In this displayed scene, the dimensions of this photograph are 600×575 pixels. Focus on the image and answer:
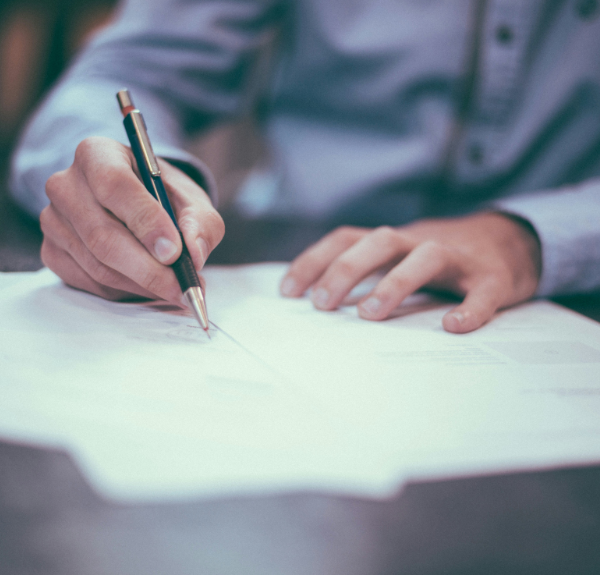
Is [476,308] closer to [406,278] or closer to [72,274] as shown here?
[406,278]

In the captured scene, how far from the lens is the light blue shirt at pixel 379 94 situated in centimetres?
58

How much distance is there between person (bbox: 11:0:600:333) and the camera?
14.2 inches

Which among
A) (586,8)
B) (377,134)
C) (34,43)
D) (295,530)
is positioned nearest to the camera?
(295,530)

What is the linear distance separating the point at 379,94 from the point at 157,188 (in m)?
0.44

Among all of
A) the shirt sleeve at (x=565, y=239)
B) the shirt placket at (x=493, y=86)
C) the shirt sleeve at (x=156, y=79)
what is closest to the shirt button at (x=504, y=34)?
the shirt placket at (x=493, y=86)

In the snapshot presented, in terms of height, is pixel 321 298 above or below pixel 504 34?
below

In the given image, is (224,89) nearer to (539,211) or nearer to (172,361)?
(539,211)

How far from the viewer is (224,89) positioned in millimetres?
753

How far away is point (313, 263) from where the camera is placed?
39 cm

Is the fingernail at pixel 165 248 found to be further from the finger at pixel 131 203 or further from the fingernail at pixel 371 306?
the fingernail at pixel 371 306

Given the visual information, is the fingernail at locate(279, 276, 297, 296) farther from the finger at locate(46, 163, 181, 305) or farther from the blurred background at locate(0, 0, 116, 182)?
A: the blurred background at locate(0, 0, 116, 182)

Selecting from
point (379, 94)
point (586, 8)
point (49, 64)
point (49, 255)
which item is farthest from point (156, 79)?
point (49, 64)

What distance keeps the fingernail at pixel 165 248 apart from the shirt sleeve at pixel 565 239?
0.30 meters

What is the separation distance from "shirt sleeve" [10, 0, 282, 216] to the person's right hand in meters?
0.15
